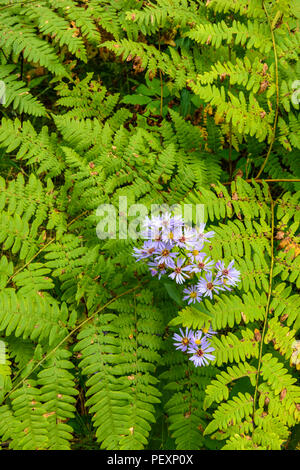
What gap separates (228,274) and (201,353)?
426 mm

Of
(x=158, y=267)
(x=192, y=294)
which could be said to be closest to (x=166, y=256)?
(x=158, y=267)

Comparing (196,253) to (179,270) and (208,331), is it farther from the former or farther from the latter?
(208,331)

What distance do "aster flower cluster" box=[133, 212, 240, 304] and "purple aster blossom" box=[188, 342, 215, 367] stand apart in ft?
0.77

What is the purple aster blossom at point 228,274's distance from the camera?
1.99 meters

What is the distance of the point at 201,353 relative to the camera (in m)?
1.96

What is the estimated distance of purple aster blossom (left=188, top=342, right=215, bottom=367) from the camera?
1936mm

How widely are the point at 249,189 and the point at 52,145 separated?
4.52ft

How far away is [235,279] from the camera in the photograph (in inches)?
79.1

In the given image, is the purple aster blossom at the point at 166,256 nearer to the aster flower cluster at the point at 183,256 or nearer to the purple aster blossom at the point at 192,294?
the aster flower cluster at the point at 183,256

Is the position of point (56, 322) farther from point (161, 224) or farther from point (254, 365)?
point (254, 365)

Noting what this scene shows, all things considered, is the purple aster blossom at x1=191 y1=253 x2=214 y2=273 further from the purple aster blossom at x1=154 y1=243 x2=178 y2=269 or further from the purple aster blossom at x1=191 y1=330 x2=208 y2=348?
the purple aster blossom at x1=191 y1=330 x2=208 y2=348

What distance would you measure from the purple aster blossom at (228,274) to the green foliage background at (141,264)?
110mm

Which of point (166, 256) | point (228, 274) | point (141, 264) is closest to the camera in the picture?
point (166, 256)

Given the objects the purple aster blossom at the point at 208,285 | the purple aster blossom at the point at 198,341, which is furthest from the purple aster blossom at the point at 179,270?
the purple aster blossom at the point at 198,341
